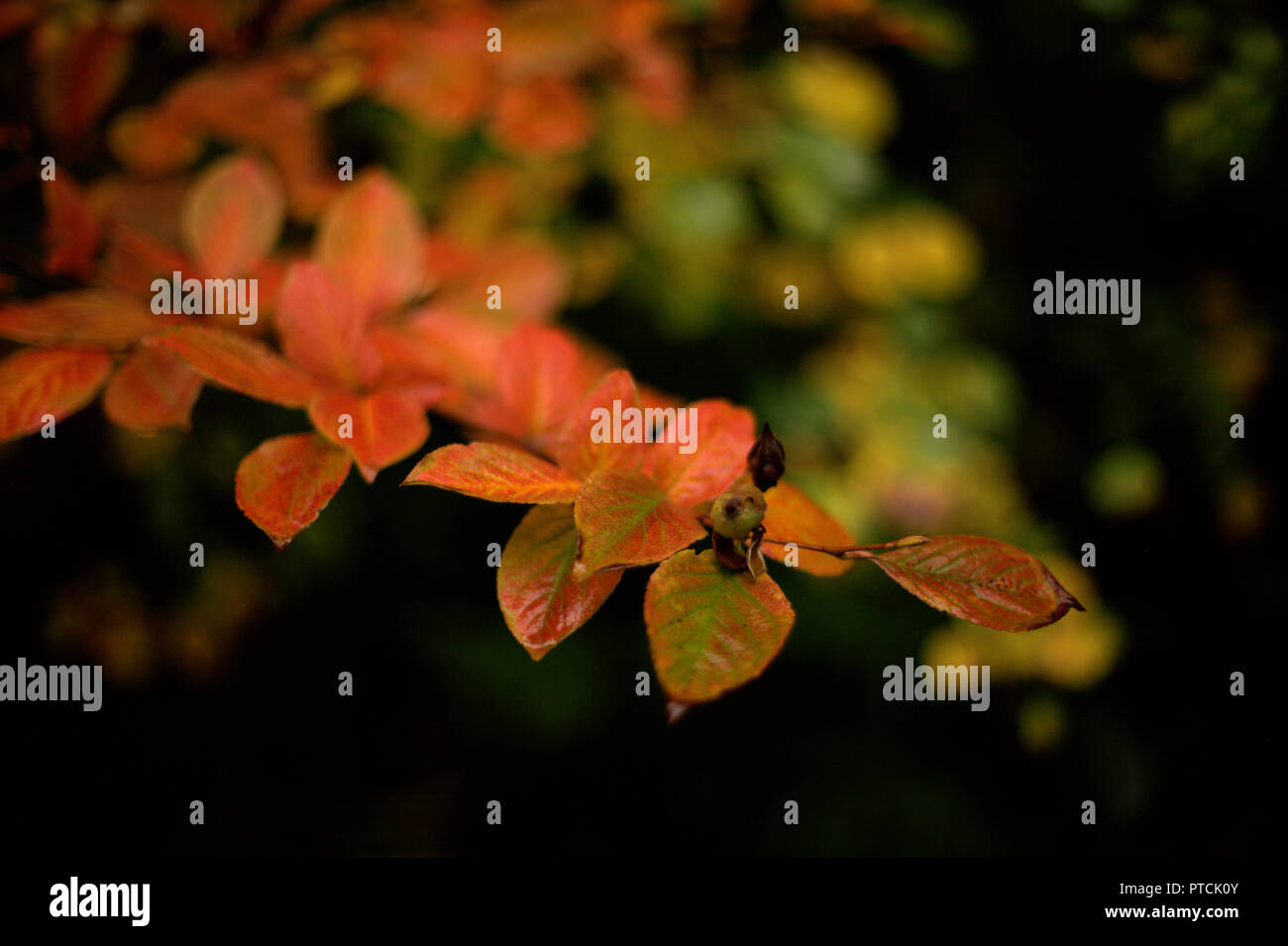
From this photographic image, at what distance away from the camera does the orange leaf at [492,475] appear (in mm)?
403

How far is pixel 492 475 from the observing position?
423 millimetres

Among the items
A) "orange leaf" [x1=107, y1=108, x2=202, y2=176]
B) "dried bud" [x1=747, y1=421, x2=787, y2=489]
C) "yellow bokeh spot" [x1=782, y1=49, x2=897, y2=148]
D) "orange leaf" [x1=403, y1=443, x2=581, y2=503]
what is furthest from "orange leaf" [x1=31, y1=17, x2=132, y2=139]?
"yellow bokeh spot" [x1=782, y1=49, x2=897, y2=148]

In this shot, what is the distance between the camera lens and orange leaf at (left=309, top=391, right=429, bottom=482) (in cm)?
48

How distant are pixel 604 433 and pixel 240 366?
0.22m

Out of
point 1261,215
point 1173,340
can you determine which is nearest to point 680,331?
point 1173,340

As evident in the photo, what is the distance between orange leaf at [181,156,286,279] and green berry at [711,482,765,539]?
508mm

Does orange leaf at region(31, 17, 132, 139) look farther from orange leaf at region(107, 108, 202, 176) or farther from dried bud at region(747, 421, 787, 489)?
dried bud at region(747, 421, 787, 489)

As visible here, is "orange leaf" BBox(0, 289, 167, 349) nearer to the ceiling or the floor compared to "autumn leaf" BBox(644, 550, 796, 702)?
nearer to the ceiling

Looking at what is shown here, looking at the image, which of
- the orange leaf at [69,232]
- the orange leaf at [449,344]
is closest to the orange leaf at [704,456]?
the orange leaf at [449,344]

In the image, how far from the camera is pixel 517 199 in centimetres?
125

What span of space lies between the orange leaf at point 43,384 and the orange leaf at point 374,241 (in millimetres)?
223

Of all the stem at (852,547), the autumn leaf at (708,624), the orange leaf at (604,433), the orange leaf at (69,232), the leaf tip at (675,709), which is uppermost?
the orange leaf at (69,232)

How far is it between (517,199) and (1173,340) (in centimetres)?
105

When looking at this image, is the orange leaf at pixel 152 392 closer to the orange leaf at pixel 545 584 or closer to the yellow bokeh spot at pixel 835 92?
the orange leaf at pixel 545 584
